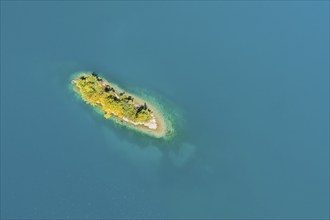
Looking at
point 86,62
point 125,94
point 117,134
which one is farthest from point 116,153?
point 86,62

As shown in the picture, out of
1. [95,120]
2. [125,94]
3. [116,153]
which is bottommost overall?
[116,153]

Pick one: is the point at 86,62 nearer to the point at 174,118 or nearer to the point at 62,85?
the point at 62,85

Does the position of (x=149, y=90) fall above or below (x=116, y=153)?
above

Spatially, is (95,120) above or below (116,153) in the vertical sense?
above

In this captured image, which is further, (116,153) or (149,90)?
(149,90)

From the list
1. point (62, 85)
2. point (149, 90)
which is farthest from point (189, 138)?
point (62, 85)

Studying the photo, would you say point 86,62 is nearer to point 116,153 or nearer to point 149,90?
point 149,90
